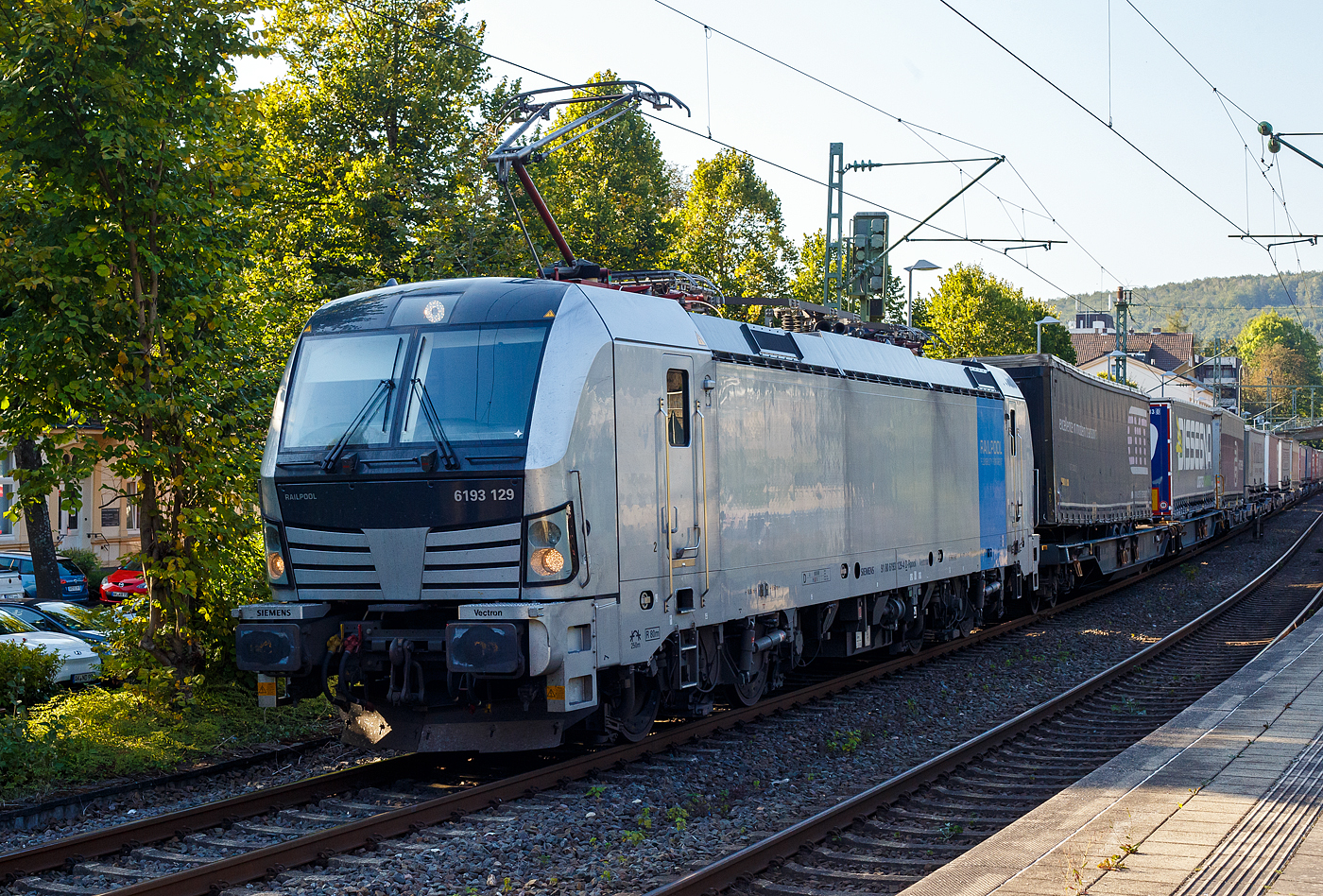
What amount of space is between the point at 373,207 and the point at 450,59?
4.65 m

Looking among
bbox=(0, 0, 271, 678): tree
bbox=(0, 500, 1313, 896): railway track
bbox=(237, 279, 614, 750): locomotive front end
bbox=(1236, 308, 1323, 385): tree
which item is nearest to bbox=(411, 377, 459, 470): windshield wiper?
bbox=(237, 279, 614, 750): locomotive front end

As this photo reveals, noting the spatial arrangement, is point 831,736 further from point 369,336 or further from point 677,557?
point 369,336

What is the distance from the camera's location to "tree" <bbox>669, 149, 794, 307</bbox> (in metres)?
44.8

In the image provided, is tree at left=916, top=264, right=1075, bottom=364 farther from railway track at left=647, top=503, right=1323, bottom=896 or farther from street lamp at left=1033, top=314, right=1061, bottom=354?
railway track at left=647, top=503, right=1323, bottom=896

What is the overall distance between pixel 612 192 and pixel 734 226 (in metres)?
9.92

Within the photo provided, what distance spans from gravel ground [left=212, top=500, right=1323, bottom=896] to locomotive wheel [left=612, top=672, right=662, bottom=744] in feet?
1.03

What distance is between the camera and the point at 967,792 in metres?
9.02

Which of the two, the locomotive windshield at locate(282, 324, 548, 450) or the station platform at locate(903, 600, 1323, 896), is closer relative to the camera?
the station platform at locate(903, 600, 1323, 896)

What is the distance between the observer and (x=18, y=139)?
393 inches

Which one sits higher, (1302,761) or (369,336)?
(369,336)

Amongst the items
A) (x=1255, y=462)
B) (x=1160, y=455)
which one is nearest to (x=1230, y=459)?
(x=1255, y=462)

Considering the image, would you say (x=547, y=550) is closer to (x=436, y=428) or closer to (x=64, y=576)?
(x=436, y=428)

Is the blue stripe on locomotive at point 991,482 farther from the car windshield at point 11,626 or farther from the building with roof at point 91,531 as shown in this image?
the building with roof at point 91,531

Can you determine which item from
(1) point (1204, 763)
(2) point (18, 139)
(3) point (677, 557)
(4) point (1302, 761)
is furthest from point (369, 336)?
(4) point (1302, 761)
